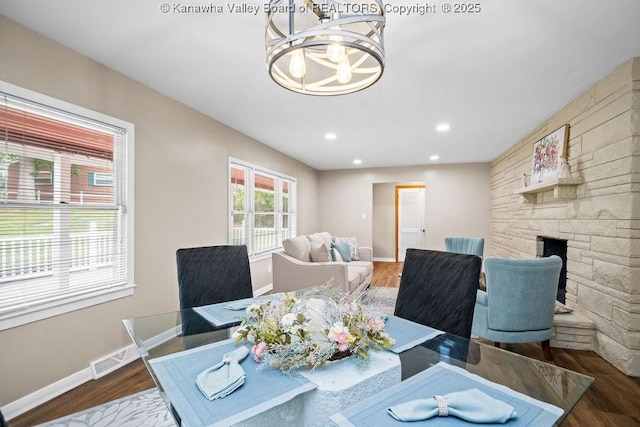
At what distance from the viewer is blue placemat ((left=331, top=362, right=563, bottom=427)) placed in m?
0.80

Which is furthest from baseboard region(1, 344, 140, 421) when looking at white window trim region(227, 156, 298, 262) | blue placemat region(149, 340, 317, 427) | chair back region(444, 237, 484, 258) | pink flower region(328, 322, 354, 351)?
chair back region(444, 237, 484, 258)

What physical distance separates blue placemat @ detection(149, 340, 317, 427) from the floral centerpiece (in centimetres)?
5

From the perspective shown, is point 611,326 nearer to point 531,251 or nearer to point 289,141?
point 531,251

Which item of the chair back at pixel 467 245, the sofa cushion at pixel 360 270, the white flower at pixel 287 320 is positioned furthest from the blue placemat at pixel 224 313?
the chair back at pixel 467 245

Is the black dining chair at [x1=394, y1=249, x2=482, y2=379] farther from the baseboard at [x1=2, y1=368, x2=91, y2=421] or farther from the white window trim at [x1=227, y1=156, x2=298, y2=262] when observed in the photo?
the white window trim at [x1=227, y1=156, x2=298, y2=262]

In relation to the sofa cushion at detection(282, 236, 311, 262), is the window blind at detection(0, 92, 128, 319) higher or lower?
higher

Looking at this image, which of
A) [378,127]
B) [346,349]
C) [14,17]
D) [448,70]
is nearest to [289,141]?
[378,127]

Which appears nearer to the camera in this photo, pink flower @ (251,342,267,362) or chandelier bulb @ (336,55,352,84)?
pink flower @ (251,342,267,362)

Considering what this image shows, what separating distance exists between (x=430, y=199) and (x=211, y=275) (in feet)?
19.4

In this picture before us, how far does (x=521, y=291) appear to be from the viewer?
2.40 meters

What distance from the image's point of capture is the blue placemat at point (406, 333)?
1.30 meters

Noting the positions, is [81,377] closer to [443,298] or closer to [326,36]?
[443,298]

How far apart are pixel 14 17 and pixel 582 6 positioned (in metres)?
3.30

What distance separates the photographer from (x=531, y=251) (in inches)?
166
